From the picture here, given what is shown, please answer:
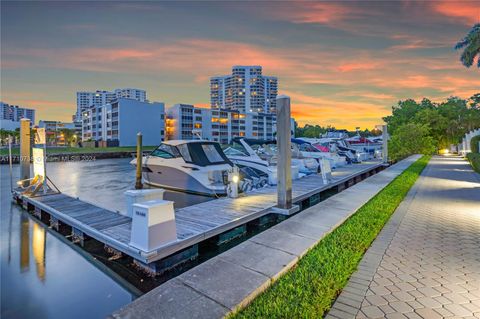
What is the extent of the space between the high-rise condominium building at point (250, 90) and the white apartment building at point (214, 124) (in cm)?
7178

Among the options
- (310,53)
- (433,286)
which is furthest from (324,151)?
(433,286)

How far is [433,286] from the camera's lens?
3.10m

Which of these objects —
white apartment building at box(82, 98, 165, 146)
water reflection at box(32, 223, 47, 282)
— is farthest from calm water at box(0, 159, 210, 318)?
white apartment building at box(82, 98, 165, 146)

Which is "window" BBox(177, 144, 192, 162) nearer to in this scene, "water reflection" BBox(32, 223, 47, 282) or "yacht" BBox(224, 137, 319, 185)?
"yacht" BBox(224, 137, 319, 185)

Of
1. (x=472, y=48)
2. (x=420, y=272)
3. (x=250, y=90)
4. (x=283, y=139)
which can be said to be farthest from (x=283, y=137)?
(x=250, y=90)

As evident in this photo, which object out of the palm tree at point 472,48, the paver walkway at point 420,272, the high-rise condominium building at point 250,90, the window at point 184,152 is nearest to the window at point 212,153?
the window at point 184,152

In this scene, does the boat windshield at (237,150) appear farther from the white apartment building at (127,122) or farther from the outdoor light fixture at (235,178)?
the white apartment building at (127,122)

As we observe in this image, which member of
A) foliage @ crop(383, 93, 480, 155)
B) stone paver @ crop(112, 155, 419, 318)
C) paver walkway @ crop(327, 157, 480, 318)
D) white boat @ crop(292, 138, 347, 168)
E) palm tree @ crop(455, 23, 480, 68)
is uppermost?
palm tree @ crop(455, 23, 480, 68)

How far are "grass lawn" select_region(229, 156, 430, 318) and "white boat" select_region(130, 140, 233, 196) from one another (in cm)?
573

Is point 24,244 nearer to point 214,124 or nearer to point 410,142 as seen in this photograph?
point 410,142

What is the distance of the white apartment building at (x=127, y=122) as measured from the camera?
5678 cm

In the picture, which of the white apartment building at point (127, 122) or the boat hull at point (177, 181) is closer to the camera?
the boat hull at point (177, 181)

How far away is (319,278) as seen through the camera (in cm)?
307

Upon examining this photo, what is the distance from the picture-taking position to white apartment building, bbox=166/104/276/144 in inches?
2525
